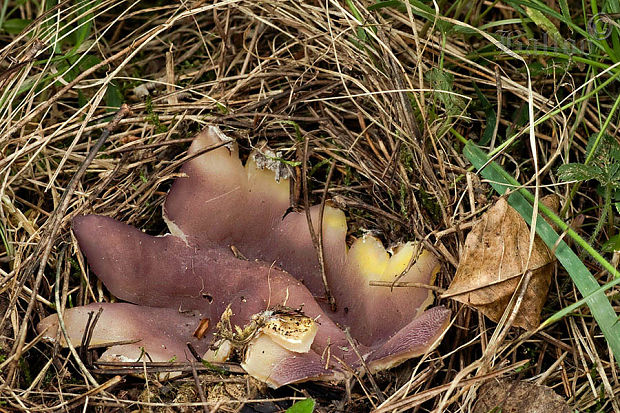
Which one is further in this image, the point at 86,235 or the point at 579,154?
the point at 579,154

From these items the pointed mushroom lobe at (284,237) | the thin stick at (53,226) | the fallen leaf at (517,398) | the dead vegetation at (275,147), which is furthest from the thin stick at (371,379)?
the thin stick at (53,226)

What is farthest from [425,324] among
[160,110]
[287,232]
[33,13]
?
[33,13]

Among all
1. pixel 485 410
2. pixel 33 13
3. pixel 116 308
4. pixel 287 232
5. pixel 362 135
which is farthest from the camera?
pixel 33 13

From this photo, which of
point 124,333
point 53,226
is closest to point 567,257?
point 124,333

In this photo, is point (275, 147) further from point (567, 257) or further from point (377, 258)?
point (567, 257)

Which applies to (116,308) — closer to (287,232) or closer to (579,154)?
(287,232)

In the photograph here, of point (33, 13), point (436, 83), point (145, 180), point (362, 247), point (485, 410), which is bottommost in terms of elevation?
point (485, 410)

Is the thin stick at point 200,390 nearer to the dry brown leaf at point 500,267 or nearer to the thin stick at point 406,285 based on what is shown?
the thin stick at point 406,285
